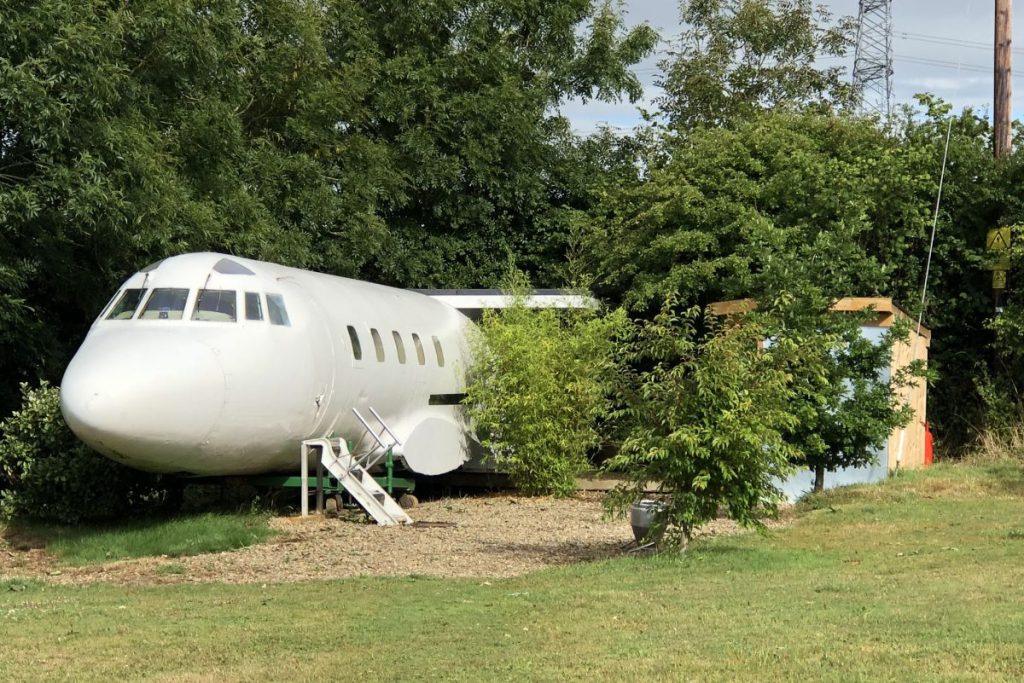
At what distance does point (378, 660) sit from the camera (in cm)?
818

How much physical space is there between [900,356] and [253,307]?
36.4ft

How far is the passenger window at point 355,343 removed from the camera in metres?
17.6

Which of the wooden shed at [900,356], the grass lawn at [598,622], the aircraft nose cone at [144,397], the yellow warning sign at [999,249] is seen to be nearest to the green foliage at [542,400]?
the wooden shed at [900,356]

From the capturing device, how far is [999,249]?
84.1 feet

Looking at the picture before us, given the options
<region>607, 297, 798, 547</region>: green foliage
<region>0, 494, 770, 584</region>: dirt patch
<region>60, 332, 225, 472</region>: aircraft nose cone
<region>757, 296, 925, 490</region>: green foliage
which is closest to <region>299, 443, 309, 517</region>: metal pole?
<region>0, 494, 770, 584</region>: dirt patch

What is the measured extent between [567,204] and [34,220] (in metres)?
15.3

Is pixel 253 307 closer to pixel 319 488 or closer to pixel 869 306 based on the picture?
pixel 319 488

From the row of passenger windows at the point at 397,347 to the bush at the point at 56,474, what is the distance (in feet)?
10.6

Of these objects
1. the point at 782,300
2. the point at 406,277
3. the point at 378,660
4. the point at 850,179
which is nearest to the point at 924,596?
the point at 378,660

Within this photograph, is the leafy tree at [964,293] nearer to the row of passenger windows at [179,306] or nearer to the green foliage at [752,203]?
the green foliage at [752,203]

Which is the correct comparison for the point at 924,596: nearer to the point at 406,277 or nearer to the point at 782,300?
the point at 782,300

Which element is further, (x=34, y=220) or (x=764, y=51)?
(x=764, y=51)

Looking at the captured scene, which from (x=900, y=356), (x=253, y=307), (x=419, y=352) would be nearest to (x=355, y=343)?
(x=253, y=307)

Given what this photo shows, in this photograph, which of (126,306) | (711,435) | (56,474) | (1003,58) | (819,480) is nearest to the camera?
(711,435)
